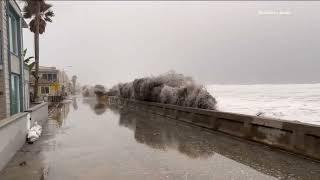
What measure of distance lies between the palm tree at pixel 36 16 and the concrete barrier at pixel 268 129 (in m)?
25.5

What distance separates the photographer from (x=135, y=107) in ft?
124

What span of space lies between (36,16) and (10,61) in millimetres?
25940

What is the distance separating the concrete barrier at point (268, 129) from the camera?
29.5 ft

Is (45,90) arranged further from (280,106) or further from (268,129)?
(268,129)

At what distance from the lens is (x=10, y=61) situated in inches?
591

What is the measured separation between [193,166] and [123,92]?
148 feet

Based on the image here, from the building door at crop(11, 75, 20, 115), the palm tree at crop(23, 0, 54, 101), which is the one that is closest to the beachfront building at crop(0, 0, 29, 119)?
the building door at crop(11, 75, 20, 115)

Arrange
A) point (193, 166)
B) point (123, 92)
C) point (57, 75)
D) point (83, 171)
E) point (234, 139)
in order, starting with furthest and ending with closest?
point (57, 75) < point (123, 92) < point (234, 139) < point (193, 166) < point (83, 171)

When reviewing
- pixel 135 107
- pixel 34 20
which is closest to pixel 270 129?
pixel 135 107

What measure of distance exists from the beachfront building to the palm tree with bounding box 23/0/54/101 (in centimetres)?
2046

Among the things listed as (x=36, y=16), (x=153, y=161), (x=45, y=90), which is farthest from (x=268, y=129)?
(x=45, y=90)

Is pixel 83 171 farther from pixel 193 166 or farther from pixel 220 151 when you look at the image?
pixel 220 151

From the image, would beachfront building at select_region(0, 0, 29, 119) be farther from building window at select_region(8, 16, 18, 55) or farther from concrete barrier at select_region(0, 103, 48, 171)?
concrete barrier at select_region(0, 103, 48, 171)

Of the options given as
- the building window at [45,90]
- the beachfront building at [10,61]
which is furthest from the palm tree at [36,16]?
the building window at [45,90]
